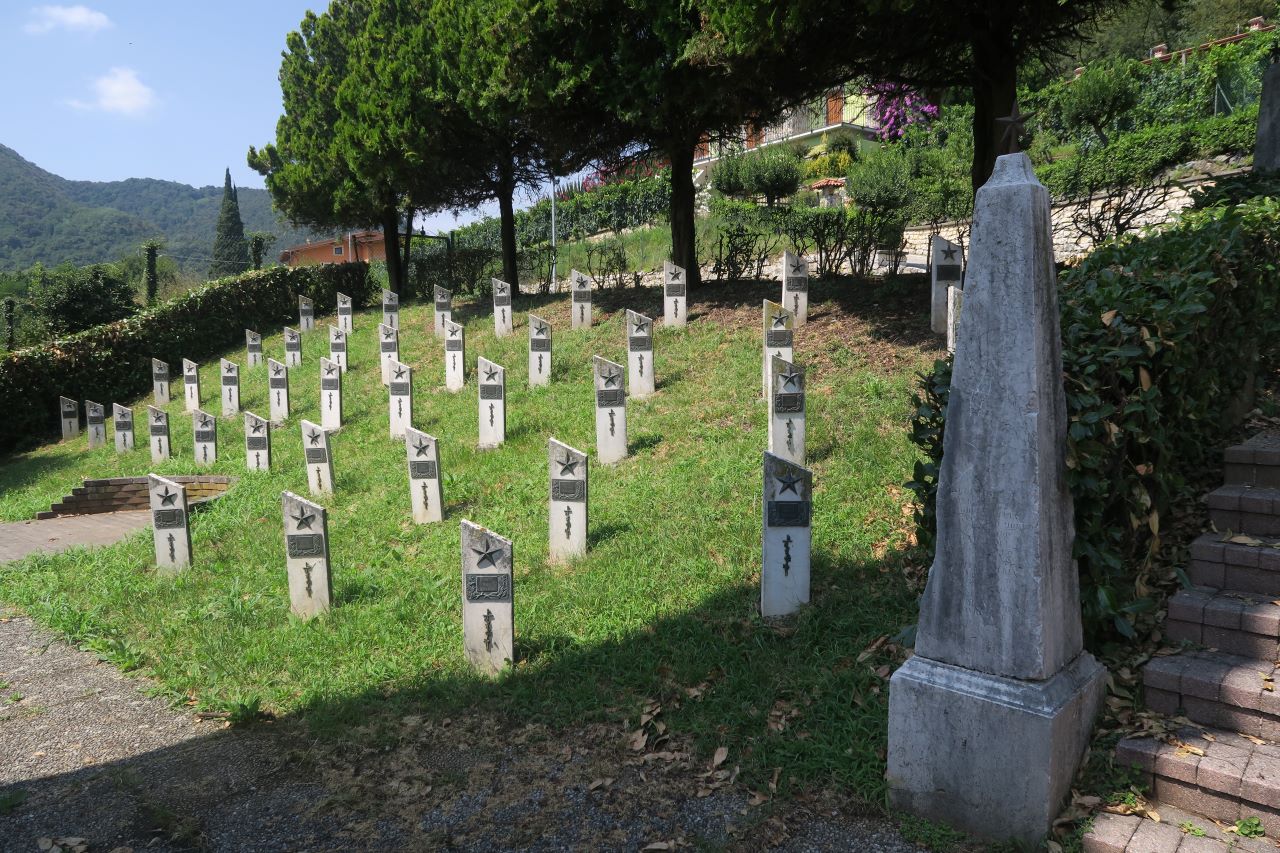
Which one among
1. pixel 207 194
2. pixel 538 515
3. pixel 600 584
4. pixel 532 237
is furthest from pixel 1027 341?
pixel 207 194

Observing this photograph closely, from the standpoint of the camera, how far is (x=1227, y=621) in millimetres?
3770

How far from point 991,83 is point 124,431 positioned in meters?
13.9

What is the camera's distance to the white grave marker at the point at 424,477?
8.24 metres

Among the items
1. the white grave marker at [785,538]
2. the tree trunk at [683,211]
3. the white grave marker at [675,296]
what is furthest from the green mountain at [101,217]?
the white grave marker at [785,538]

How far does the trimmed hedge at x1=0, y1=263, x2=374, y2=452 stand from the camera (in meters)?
17.8

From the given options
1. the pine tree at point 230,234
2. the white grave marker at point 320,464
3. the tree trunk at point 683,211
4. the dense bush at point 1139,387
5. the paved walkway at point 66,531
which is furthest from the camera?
the pine tree at point 230,234

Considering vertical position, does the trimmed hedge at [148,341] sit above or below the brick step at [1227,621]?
above

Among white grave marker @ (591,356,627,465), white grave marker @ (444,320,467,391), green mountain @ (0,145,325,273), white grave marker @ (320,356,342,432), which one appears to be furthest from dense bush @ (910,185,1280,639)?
green mountain @ (0,145,325,273)


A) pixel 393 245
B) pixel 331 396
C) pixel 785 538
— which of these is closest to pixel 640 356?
pixel 331 396

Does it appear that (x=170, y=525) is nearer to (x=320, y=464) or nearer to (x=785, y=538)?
(x=320, y=464)

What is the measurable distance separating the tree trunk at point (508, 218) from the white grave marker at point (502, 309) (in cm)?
422

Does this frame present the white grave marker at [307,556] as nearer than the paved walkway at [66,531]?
Yes

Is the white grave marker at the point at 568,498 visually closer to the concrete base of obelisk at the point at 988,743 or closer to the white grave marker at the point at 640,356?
the concrete base of obelisk at the point at 988,743

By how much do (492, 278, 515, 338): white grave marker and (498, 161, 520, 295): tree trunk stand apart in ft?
13.8
